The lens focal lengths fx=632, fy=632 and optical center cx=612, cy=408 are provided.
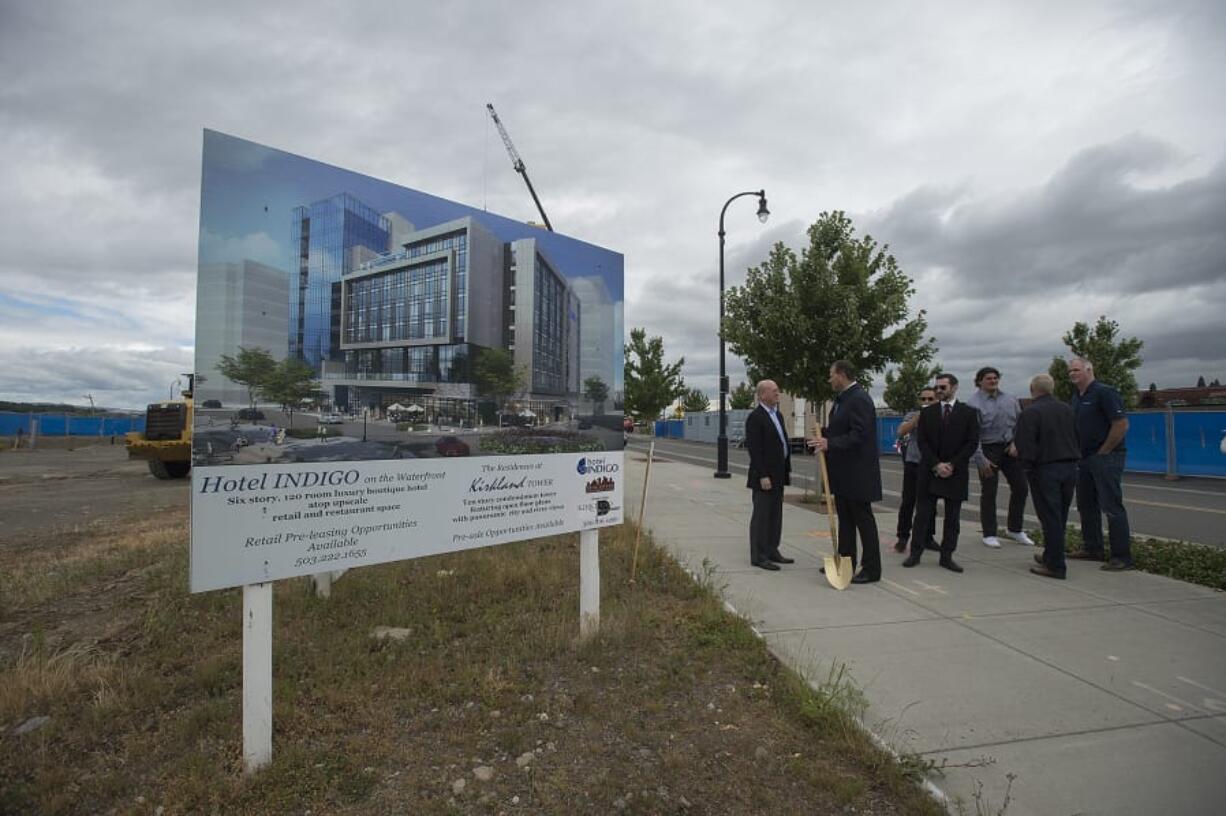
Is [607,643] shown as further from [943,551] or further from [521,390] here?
[943,551]

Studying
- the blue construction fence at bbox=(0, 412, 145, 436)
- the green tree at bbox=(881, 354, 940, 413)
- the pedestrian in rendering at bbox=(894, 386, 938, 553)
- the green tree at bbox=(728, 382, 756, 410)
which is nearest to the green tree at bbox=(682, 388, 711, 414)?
the green tree at bbox=(728, 382, 756, 410)

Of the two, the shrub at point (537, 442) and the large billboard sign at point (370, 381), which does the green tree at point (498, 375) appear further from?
the shrub at point (537, 442)

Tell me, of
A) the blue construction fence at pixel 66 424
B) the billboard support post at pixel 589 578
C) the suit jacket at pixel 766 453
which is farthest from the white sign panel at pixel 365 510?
the blue construction fence at pixel 66 424

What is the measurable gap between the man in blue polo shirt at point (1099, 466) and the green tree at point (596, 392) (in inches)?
181

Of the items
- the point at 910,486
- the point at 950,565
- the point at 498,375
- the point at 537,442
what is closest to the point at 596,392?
the point at 537,442

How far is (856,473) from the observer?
5.54 m

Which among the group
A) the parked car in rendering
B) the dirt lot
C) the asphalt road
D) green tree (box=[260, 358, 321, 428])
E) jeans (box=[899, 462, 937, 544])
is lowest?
the dirt lot

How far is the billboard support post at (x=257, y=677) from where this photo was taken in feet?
8.85

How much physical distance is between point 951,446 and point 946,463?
0.18 m

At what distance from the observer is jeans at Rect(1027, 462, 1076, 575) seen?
5590 millimetres

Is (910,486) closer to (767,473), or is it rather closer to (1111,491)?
(1111,491)

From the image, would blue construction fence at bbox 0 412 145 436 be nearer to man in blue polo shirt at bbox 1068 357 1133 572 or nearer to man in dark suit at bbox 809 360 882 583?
man in dark suit at bbox 809 360 882 583

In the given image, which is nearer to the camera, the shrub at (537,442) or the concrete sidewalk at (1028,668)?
the concrete sidewalk at (1028,668)

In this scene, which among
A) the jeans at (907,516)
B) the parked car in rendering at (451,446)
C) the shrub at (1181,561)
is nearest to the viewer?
the parked car in rendering at (451,446)
